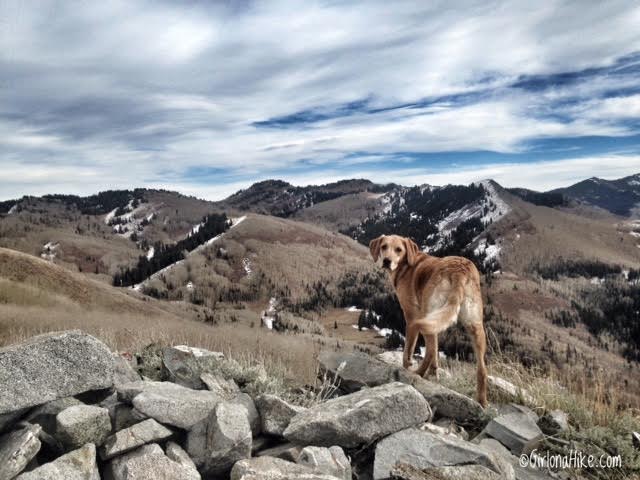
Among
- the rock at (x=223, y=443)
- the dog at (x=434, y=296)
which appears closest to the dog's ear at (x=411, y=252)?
the dog at (x=434, y=296)

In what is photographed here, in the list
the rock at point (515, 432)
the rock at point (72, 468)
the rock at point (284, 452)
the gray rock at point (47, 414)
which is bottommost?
the rock at point (515, 432)

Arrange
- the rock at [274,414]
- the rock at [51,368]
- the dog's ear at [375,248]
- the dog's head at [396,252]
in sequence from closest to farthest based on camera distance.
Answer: the rock at [51,368], the rock at [274,414], the dog's head at [396,252], the dog's ear at [375,248]

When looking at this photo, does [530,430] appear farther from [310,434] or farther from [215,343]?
[215,343]

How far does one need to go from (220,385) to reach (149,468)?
2564mm

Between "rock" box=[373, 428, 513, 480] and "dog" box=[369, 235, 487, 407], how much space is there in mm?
1826

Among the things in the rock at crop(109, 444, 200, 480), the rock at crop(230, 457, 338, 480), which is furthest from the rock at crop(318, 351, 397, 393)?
the rock at crop(109, 444, 200, 480)

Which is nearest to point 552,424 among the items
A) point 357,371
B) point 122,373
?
point 357,371

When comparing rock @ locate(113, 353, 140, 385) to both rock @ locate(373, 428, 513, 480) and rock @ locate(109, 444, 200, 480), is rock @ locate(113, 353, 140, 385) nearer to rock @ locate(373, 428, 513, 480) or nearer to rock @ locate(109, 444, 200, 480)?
rock @ locate(109, 444, 200, 480)

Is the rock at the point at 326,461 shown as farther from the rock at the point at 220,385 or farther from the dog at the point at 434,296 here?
the dog at the point at 434,296

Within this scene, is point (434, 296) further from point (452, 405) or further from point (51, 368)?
point (51, 368)

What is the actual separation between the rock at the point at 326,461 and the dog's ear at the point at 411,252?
16.4 ft

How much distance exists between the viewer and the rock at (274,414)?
6.03 metres

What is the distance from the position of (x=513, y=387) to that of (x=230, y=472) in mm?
5960

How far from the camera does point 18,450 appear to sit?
462cm
